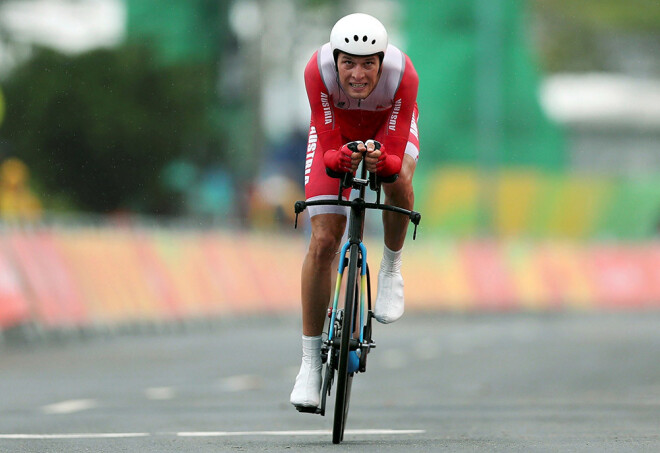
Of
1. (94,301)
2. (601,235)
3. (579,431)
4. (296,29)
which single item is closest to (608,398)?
(579,431)

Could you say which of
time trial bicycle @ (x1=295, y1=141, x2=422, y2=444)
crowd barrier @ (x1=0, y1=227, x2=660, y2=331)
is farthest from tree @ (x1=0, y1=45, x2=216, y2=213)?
time trial bicycle @ (x1=295, y1=141, x2=422, y2=444)

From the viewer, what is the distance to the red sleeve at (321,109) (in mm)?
9828

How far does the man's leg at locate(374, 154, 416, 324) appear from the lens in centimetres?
1011

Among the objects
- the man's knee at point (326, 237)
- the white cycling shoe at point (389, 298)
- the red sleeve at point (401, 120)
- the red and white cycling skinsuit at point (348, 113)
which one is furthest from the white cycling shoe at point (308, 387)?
the red sleeve at point (401, 120)

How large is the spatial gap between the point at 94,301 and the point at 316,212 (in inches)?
519

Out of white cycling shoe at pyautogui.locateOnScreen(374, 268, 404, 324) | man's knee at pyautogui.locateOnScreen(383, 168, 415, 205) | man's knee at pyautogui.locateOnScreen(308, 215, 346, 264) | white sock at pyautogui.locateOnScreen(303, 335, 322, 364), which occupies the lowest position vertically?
white sock at pyautogui.locateOnScreen(303, 335, 322, 364)

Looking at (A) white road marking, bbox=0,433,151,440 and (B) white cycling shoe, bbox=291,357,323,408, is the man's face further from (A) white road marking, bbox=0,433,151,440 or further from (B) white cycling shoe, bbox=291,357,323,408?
(A) white road marking, bbox=0,433,151,440

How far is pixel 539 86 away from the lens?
48844mm

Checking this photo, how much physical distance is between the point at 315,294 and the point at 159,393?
4783 millimetres

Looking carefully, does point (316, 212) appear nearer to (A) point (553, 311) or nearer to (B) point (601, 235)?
(A) point (553, 311)

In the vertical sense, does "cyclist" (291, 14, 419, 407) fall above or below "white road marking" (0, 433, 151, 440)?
above

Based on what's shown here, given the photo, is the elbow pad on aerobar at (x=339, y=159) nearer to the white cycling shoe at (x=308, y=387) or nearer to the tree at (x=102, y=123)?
the white cycling shoe at (x=308, y=387)

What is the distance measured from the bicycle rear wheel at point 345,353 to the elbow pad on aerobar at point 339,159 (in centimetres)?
44

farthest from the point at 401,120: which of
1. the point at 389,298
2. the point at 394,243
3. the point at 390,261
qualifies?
the point at 389,298
